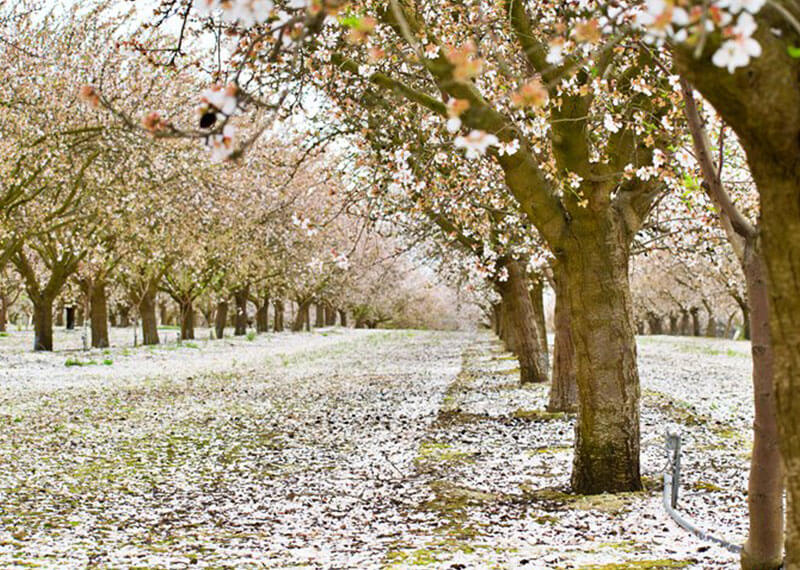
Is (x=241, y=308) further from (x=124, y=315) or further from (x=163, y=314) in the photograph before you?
(x=163, y=314)

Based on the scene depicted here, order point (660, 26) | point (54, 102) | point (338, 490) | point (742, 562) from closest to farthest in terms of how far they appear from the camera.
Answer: point (660, 26) < point (742, 562) < point (338, 490) < point (54, 102)

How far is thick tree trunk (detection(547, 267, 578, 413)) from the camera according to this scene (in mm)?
15750

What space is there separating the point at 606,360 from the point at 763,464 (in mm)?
3179

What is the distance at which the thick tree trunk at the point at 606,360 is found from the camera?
9203 mm

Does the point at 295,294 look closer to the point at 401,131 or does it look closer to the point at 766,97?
the point at 401,131

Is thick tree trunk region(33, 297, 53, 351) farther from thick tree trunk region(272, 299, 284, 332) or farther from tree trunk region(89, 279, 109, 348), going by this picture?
thick tree trunk region(272, 299, 284, 332)

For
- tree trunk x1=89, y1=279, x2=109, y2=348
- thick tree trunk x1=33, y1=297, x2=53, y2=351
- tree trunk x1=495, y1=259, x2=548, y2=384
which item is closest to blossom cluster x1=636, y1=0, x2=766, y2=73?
tree trunk x1=495, y1=259, x2=548, y2=384

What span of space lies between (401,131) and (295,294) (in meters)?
51.2

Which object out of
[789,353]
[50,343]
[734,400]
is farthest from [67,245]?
[789,353]

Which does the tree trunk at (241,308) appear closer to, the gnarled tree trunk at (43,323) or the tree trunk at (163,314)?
the gnarled tree trunk at (43,323)

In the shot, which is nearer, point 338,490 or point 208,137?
point 208,137

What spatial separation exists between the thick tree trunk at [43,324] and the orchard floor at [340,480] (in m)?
14.9

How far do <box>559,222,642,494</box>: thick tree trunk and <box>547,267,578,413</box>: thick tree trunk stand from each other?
6329 millimetres

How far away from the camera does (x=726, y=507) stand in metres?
8.41
